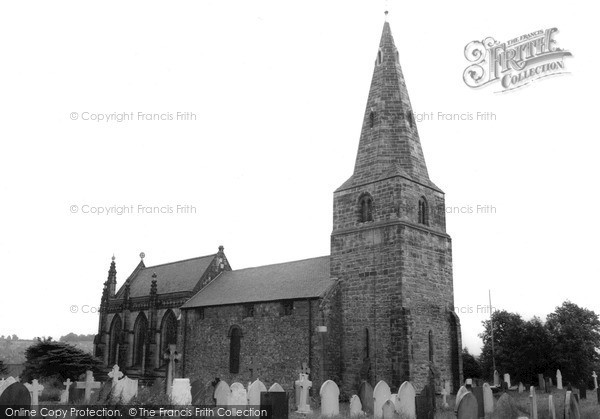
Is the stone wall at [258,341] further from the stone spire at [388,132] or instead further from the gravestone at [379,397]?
the gravestone at [379,397]

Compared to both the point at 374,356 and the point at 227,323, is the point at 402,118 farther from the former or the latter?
the point at 227,323

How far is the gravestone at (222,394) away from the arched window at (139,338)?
26.6 m

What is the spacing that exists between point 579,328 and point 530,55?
90.8 ft

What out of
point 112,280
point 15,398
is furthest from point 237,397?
point 112,280

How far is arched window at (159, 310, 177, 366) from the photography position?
128 ft

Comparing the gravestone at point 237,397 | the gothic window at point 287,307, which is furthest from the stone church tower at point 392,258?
the gravestone at point 237,397

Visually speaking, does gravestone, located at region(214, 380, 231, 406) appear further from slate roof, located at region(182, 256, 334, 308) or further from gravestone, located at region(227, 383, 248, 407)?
slate roof, located at region(182, 256, 334, 308)

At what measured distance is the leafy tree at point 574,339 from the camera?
3875 cm

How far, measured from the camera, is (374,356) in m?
26.8

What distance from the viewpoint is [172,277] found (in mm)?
43125

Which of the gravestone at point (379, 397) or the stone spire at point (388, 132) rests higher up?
the stone spire at point (388, 132)

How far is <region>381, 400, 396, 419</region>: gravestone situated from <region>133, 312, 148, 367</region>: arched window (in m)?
28.9

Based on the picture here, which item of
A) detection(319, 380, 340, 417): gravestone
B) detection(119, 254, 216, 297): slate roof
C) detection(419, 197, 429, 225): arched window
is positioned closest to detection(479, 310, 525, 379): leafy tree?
detection(419, 197, 429, 225): arched window

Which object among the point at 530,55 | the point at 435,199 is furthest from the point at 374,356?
the point at 530,55
